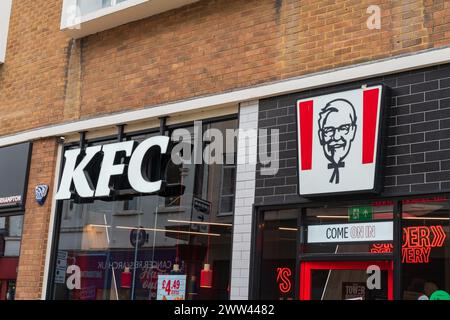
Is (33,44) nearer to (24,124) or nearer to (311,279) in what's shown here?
(24,124)

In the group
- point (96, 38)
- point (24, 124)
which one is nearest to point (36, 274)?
point (24, 124)

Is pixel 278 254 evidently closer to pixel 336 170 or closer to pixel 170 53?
pixel 336 170

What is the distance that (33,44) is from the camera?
11773 millimetres

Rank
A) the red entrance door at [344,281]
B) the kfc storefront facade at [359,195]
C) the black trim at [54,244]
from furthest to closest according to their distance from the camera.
A: the black trim at [54,244] → the red entrance door at [344,281] → the kfc storefront facade at [359,195]

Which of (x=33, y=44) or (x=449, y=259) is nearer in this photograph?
(x=449, y=259)

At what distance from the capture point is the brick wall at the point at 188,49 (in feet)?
25.0

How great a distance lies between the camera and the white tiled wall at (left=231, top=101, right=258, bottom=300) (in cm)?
813

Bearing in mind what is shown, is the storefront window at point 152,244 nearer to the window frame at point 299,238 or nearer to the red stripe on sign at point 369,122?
the window frame at point 299,238

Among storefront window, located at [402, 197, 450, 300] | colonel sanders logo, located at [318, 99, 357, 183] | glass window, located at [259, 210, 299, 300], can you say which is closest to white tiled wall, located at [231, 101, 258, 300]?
glass window, located at [259, 210, 299, 300]

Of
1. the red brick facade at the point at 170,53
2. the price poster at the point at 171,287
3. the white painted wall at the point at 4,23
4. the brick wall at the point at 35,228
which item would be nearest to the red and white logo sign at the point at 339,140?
the red brick facade at the point at 170,53

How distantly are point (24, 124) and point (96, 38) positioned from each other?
2.01m

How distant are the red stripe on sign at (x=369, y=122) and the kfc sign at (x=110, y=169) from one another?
9.85 feet

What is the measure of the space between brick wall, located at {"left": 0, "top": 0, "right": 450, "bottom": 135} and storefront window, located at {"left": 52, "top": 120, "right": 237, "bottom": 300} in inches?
32.4

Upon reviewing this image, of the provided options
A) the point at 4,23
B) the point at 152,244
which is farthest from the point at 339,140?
the point at 4,23
